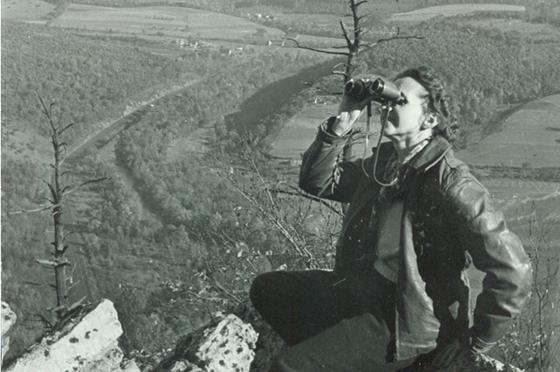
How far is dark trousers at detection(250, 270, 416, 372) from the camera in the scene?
2701mm

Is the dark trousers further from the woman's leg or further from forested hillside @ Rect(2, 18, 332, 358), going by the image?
forested hillside @ Rect(2, 18, 332, 358)

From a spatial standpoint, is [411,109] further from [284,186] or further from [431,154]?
[284,186]

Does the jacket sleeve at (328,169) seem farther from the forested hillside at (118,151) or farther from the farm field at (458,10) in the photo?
the forested hillside at (118,151)

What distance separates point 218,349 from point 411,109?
1.31 metres

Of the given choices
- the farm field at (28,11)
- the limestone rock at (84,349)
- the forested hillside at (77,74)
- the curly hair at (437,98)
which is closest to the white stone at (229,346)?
the limestone rock at (84,349)

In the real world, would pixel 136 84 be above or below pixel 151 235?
above

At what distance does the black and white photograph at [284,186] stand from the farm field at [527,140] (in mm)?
57

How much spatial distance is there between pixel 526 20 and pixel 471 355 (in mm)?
15110

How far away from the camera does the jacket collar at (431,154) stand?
8.36 feet

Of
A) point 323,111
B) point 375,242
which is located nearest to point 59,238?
point 323,111

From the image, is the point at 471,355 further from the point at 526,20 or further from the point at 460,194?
the point at 526,20

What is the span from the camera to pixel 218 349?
312 cm

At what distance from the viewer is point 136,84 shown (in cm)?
2973

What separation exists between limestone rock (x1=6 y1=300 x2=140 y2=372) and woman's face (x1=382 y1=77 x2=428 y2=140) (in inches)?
58.3
